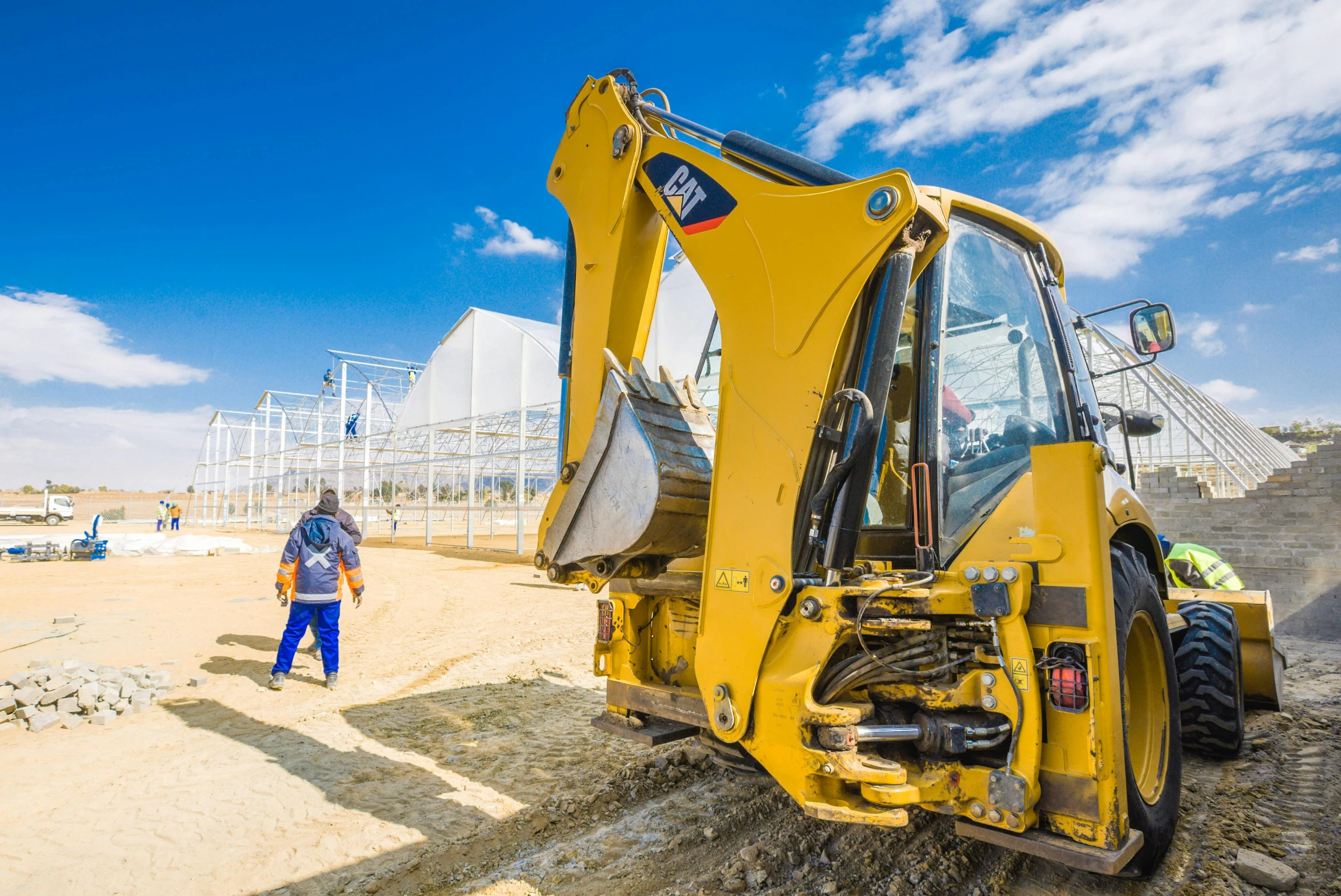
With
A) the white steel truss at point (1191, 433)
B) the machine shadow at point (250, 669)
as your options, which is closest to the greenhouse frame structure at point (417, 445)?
the machine shadow at point (250, 669)

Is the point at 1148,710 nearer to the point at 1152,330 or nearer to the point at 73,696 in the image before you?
the point at 1152,330

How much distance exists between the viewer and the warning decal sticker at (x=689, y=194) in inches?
117

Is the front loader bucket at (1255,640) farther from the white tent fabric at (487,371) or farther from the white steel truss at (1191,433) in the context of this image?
the white tent fabric at (487,371)

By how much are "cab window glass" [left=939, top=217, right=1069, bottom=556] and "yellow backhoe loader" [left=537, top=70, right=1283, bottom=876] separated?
0.04ft

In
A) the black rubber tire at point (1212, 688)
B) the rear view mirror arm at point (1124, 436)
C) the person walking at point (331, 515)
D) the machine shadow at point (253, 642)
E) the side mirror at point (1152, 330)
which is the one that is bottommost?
the machine shadow at point (253, 642)

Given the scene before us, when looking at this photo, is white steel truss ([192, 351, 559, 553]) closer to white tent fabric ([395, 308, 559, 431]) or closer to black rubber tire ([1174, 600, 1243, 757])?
white tent fabric ([395, 308, 559, 431])

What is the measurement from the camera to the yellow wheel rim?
3.07 metres

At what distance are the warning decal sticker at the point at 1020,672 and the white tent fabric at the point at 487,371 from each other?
58.0 ft

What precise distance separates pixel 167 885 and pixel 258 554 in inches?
769

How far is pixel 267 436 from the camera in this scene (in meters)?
34.9

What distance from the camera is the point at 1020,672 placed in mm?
2336

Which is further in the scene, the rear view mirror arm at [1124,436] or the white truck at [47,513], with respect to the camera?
the white truck at [47,513]

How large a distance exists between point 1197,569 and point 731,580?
639 centimetres

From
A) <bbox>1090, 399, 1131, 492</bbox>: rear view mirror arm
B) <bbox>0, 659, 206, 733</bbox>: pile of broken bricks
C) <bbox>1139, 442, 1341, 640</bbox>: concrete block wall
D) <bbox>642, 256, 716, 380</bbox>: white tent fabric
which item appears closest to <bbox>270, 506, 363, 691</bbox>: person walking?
<bbox>0, 659, 206, 733</bbox>: pile of broken bricks
